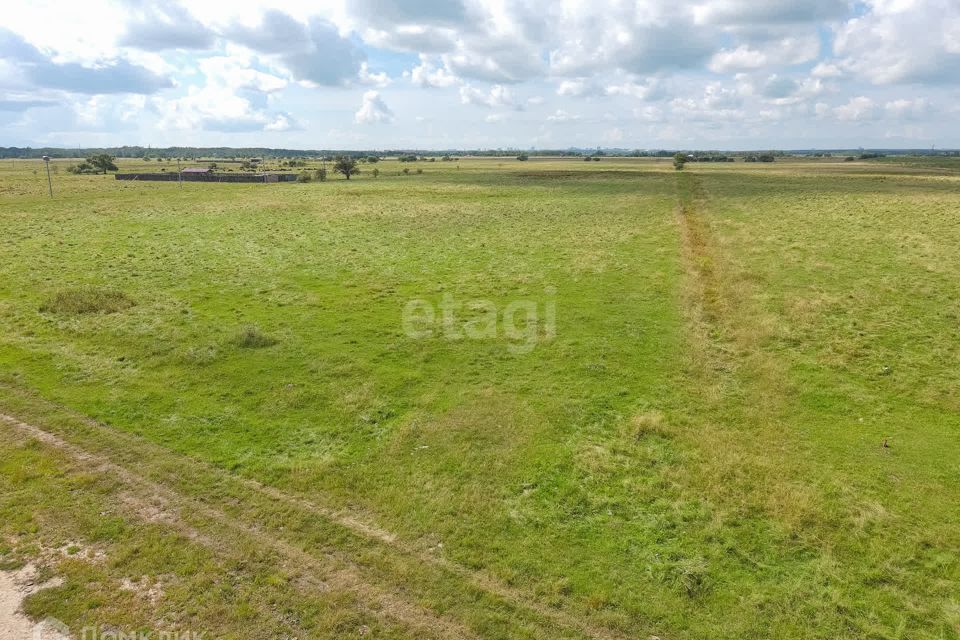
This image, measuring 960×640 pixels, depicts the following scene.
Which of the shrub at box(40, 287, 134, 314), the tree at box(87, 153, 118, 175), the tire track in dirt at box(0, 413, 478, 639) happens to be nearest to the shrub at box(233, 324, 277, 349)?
the tire track in dirt at box(0, 413, 478, 639)

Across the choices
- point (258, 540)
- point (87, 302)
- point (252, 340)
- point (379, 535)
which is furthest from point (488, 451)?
point (87, 302)

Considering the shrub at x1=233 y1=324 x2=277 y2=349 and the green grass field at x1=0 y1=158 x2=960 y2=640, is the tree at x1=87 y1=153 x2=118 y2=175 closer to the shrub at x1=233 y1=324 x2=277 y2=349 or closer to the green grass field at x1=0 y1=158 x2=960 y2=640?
the green grass field at x1=0 y1=158 x2=960 y2=640

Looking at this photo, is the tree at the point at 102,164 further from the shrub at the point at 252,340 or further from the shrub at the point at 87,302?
the shrub at the point at 252,340

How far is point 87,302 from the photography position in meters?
21.4

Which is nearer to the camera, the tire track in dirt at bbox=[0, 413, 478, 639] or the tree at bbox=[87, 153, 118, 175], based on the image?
the tire track in dirt at bbox=[0, 413, 478, 639]

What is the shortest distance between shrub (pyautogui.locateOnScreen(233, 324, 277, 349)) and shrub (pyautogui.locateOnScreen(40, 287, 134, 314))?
6.96 metres

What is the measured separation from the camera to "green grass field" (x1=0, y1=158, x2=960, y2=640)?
8312 millimetres

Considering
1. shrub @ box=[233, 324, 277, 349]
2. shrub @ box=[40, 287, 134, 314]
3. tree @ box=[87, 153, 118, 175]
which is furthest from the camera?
tree @ box=[87, 153, 118, 175]

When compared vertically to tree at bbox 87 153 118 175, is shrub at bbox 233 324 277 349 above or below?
below

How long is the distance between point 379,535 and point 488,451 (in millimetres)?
3520

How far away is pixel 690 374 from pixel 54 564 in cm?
1568

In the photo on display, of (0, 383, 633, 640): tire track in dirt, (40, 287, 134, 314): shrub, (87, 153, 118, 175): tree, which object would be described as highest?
(87, 153, 118, 175): tree

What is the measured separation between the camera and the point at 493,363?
17250 millimetres

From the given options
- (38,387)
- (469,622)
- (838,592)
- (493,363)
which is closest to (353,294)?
(493,363)
